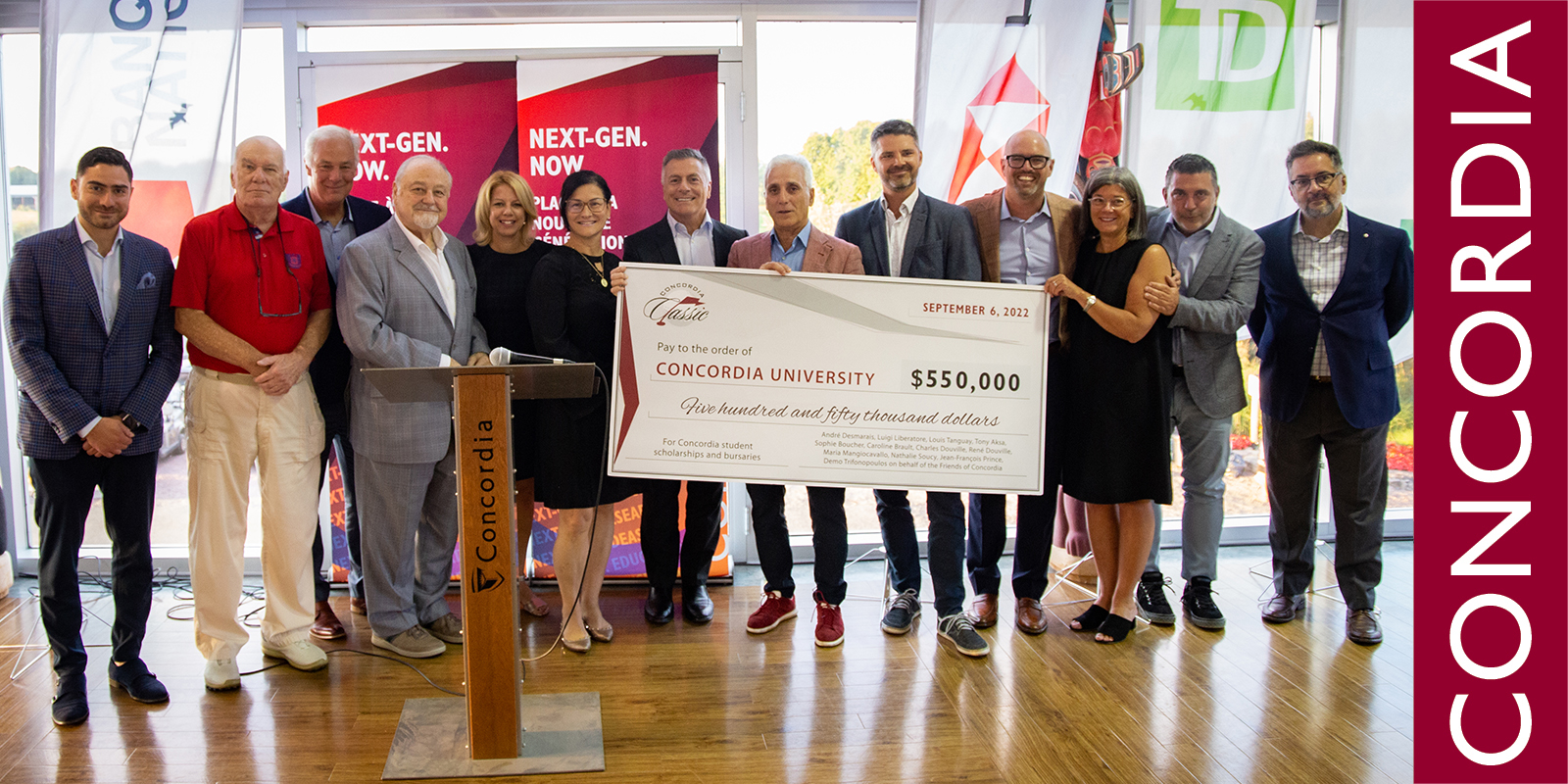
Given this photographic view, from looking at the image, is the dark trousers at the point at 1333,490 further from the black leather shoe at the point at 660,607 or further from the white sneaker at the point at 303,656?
the white sneaker at the point at 303,656

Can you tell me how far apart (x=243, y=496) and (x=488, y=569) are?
44.3 inches

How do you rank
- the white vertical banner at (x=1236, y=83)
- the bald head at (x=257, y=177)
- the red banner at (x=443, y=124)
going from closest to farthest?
the bald head at (x=257, y=177) < the red banner at (x=443, y=124) < the white vertical banner at (x=1236, y=83)

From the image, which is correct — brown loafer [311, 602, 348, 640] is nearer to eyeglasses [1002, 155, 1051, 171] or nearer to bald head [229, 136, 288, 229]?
bald head [229, 136, 288, 229]

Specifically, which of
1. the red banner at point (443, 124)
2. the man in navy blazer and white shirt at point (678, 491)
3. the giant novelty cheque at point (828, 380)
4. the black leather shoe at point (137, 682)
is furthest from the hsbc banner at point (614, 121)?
the black leather shoe at point (137, 682)

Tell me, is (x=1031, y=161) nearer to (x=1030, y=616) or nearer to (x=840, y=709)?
(x=1030, y=616)

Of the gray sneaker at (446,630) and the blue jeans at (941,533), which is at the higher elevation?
the blue jeans at (941,533)

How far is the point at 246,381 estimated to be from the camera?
3.04 m

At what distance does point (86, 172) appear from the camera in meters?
2.85

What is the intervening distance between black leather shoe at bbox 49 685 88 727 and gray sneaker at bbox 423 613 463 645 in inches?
40.2

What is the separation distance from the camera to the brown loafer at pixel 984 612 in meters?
3.65

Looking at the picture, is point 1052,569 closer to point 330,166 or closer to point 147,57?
point 330,166

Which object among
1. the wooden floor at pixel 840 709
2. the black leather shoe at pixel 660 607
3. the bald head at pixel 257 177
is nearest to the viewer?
the wooden floor at pixel 840 709

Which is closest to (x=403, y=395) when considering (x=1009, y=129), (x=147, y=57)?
(x=147, y=57)

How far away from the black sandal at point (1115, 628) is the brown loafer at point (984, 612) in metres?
0.39
